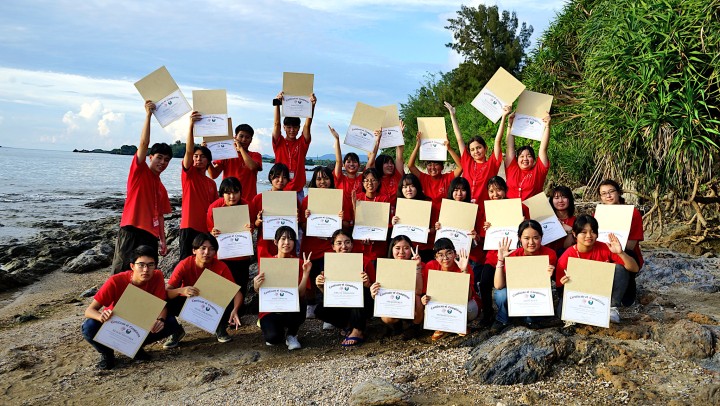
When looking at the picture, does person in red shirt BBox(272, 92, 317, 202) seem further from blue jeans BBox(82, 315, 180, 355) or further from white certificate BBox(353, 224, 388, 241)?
blue jeans BBox(82, 315, 180, 355)

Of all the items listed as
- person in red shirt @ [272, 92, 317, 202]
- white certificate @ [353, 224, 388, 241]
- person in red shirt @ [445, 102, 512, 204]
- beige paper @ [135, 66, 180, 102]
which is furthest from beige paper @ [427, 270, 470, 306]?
beige paper @ [135, 66, 180, 102]

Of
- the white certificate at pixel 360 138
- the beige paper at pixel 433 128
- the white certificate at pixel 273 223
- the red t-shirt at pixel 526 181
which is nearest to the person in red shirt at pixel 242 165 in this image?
the white certificate at pixel 273 223

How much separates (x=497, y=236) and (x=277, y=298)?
2.24 meters

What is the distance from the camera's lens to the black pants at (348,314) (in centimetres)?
573

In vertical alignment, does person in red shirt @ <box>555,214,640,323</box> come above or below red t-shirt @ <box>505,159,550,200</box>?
below

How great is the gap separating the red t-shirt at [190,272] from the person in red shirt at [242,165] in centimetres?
126

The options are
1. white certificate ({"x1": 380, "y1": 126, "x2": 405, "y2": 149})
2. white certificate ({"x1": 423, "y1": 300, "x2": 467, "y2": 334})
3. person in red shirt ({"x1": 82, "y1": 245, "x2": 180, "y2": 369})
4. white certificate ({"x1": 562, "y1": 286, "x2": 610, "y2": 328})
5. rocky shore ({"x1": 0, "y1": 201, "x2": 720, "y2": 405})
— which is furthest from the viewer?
white certificate ({"x1": 380, "y1": 126, "x2": 405, "y2": 149})

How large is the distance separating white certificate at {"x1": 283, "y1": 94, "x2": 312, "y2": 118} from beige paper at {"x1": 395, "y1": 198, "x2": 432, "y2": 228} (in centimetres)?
174

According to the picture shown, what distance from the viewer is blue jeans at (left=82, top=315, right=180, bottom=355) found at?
17.4 ft

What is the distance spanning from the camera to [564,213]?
6199mm

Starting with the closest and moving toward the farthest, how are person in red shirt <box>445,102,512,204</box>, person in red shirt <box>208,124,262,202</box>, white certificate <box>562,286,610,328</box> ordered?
white certificate <box>562,286,610,328</box>
person in red shirt <box>445,102,512,204</box>
person in red shirt <box>208,124,262,202</box>

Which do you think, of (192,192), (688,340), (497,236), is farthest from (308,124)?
(688,340)

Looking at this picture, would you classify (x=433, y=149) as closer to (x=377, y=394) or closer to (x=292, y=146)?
(x=292, y=146)

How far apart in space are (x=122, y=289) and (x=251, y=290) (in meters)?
2.20
